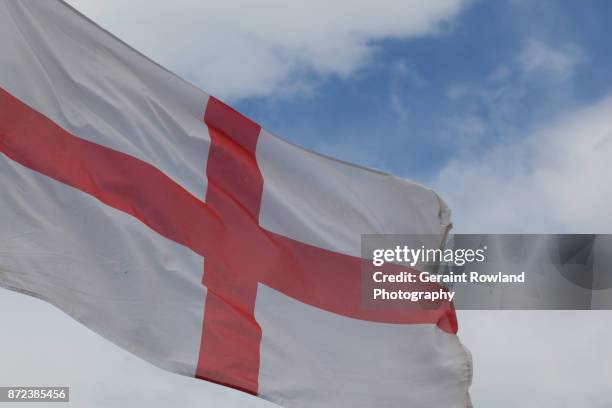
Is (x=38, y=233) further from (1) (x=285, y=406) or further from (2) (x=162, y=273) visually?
(1) (x=285, y=406)

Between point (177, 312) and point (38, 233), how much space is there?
1185 mm

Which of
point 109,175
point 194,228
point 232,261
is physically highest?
point 109,175

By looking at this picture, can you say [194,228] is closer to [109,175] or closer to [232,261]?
[232,261]

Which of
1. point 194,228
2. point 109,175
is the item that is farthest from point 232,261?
point 109,175

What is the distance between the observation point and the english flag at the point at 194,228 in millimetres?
Answer: 7578

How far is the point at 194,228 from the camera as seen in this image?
8.45 meters

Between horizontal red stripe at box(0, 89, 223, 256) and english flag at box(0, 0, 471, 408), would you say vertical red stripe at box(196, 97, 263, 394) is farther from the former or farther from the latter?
horizontal red stripe at box(0, 89, 223, 256)

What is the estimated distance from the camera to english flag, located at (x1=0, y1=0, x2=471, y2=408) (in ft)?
24.9

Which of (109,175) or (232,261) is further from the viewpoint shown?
(232,261)

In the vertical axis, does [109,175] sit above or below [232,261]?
above

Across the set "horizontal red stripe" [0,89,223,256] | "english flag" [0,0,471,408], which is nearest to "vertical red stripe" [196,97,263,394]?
"english flag" [0,0,471,408]

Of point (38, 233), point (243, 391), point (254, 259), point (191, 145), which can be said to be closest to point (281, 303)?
point (254, 259)

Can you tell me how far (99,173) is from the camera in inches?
317

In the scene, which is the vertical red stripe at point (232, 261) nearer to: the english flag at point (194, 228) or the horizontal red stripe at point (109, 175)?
the english flag at point (194, 228)
